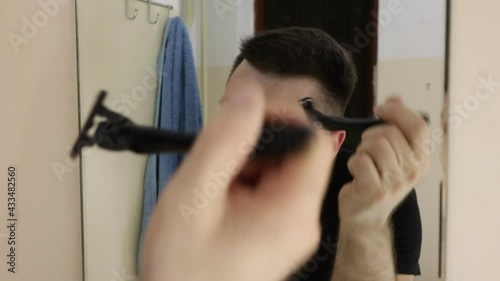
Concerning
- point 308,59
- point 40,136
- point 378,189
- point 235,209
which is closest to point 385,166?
point 378,189

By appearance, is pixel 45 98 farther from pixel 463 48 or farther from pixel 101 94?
pixel 463 48

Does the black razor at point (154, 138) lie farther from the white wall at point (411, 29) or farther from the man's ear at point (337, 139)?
the white wall at point (411, 29)

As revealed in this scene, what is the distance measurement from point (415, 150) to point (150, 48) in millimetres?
378

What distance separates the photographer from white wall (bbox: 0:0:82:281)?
1.97ft

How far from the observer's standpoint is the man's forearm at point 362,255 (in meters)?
0.55

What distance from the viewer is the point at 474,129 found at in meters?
0.62

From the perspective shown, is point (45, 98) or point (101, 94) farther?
point (45, 98)

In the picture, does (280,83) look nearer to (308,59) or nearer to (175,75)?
(308,59)

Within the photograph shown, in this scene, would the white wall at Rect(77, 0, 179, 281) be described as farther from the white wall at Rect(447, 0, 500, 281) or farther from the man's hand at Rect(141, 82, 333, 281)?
the white wall at Rect(447, 0, 500, 281)

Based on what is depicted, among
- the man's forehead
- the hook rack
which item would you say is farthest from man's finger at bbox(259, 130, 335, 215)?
the hook rack

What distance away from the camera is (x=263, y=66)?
50 centimetres

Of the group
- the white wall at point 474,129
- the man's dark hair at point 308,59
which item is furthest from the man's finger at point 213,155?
the white wall at point 474,129

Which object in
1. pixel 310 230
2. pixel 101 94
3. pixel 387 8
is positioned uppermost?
pixel 387 8

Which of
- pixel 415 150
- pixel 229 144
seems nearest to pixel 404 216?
pixel 415 150
